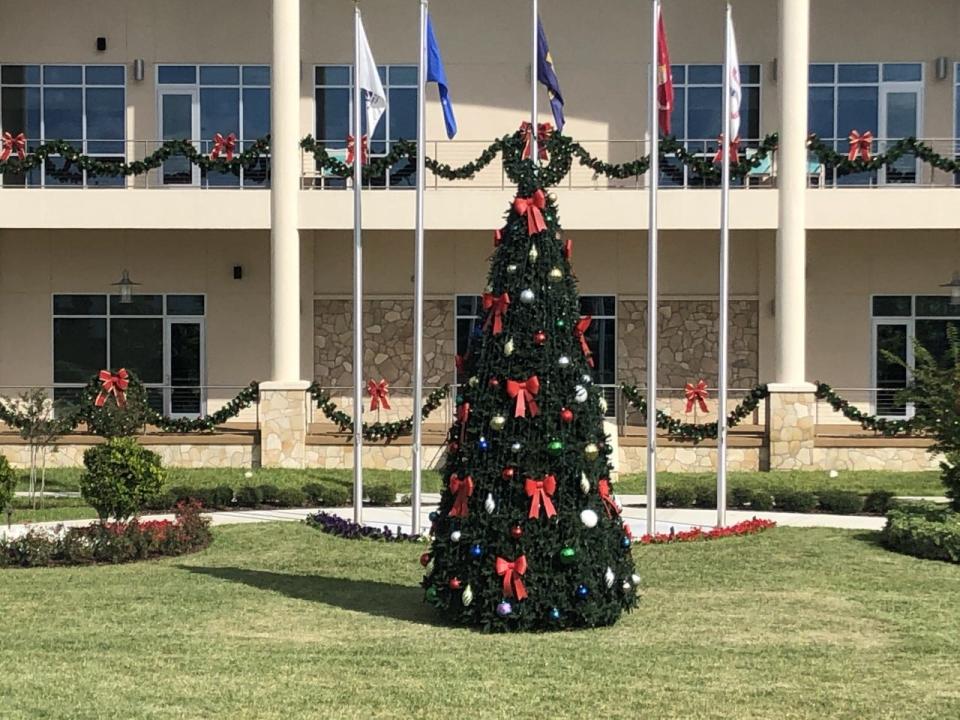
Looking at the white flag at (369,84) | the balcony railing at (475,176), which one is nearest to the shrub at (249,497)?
the white flag at (369,84)

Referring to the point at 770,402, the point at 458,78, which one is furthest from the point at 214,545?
the point at 458,78

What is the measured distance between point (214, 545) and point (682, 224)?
11592mm

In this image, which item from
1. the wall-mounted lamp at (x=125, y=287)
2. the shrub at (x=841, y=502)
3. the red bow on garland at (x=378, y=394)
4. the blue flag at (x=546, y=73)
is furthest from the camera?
→ the wall-mounted lamp at (x=125, y=287)

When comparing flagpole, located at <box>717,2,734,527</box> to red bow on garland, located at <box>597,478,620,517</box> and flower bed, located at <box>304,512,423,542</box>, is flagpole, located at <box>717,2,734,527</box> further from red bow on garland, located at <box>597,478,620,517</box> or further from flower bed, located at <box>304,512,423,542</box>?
red bow on garland, located at <box>597,478,620,517</box>

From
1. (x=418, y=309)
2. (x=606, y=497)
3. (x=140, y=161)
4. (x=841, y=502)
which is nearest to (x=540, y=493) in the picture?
(x=606, y=497)

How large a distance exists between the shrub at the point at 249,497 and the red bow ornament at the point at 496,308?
31.1ft

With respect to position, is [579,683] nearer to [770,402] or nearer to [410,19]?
[770,402]

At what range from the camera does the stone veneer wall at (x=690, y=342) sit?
26891mm

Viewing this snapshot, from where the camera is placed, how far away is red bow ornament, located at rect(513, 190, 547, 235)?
10.5 metres

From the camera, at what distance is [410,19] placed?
27125 millimetres

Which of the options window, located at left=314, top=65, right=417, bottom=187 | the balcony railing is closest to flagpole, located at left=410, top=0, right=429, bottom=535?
the balcony railing

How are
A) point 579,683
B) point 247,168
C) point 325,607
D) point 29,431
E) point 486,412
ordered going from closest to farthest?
point 579,683 → point 486,412 → point 325,607 → point 29,431 → point 247,168

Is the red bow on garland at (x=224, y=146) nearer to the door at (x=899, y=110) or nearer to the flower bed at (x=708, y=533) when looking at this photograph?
the flower bed at (x=708, y=533)

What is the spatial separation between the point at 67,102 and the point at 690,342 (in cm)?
1305
